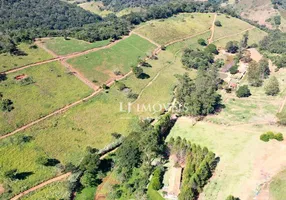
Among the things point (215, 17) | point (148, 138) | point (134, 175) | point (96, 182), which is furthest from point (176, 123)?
point (215, 17)

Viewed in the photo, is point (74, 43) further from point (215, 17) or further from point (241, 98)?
point (215, 17)

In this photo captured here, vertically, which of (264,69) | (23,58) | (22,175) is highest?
(23,58)

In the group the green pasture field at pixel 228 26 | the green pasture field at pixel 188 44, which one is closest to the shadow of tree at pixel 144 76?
the green pasture field at pixel 188 44

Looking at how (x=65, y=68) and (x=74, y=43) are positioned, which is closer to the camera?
(x=65, y=68)

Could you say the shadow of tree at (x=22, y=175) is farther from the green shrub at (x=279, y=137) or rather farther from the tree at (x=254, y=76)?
the tree at (x=254, y=76)

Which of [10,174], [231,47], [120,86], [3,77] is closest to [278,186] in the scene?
[10,174]

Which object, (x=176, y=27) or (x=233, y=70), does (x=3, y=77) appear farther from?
(x=176, y=27)
